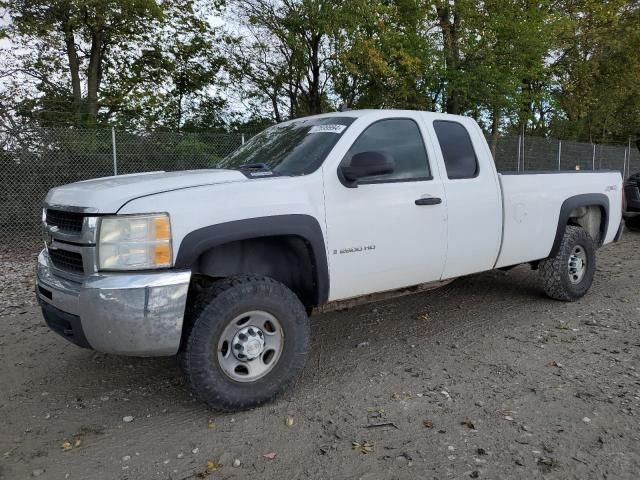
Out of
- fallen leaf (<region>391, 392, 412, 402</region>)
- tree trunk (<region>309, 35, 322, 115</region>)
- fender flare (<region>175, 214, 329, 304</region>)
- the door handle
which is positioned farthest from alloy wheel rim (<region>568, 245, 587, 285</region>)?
tree trunk (<region>309, 35, 322, 115</region>)

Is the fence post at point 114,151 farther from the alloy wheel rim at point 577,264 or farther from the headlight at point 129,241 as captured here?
the alloy wheel rim at point 577,264

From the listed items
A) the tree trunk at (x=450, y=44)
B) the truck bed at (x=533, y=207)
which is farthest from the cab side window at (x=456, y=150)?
the tree trunk at (x=450, y=44)

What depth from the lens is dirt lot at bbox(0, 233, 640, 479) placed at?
2.74m

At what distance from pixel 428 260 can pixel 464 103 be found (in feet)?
38.7

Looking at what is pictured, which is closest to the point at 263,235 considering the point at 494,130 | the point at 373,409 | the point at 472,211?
the point at 373,409

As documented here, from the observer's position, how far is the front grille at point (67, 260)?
311 cm

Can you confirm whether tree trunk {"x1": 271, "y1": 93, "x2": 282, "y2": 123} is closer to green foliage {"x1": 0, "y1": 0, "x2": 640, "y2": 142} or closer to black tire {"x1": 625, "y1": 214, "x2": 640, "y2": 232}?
green foliage {"x1": 0, "y1": 0, "x2": 640, "y2": 142}

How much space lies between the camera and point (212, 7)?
14.2 metres

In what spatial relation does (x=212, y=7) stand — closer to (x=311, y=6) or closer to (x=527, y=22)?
(x=311, y=6)

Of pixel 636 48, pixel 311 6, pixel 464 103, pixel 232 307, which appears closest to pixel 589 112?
pixel 636 48

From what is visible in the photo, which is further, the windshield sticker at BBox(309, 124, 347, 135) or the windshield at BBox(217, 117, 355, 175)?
the windshield sticker at BBox(309, 124, 347, 135)

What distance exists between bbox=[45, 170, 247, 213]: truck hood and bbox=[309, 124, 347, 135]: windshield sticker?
0.80 m

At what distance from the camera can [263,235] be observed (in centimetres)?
325

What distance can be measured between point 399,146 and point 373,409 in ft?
6.70
